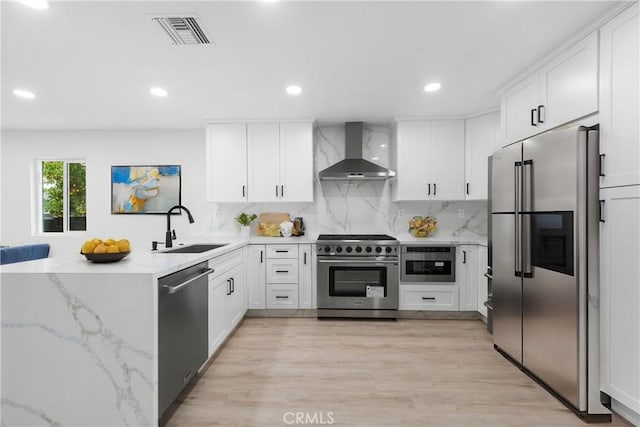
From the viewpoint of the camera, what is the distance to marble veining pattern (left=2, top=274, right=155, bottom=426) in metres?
1.70

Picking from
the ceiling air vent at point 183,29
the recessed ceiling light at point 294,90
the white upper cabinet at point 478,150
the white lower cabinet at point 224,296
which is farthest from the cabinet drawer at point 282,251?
the ceiling air vent at point 183,29

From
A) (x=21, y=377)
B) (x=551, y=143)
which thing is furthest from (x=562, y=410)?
(x=21, y=377)

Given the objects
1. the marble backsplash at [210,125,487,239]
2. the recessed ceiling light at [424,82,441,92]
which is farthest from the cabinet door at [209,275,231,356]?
the recessed ceiling light at [424,82,441,92]

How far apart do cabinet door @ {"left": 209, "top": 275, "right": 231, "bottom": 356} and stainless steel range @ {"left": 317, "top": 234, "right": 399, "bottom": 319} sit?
123 centimetres

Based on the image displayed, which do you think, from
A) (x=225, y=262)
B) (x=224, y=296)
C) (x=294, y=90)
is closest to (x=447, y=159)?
(x=294, y=90)

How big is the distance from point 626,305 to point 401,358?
159cm

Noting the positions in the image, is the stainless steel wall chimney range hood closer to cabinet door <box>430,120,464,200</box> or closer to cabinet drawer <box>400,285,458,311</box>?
cabinet door <box>430,120,464,200</box>

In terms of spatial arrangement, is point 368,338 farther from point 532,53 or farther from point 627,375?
point 532,53

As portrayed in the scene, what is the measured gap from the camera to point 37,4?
6.06ft

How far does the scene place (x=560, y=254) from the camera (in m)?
2.12

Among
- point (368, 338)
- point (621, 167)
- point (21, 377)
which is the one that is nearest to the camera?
point (21, 377)

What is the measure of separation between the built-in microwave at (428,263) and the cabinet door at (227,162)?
2.18 m

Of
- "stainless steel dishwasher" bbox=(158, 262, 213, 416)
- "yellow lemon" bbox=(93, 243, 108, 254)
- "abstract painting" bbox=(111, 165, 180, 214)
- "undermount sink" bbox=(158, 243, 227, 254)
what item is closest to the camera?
"stainless steel dishwasher" bbox=(158, 262, 213, 416)

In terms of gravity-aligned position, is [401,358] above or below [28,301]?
below
